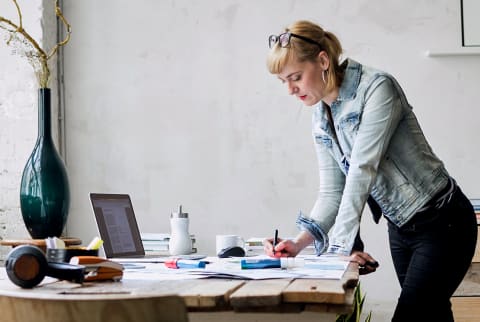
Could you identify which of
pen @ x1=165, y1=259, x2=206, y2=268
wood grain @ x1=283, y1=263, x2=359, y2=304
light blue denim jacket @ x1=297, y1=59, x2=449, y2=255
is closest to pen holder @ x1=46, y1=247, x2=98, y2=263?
pen @ x1=165, y1=259, x2=206, y2=268

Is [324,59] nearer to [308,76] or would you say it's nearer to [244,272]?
[308,76]

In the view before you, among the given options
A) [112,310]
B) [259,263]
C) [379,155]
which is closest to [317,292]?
[112,310]

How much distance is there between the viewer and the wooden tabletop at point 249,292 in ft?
4.33

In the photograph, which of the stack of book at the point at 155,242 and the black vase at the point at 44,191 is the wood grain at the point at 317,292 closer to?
the black vase at the point at 44,191

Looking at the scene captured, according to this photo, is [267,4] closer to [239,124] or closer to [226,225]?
[239,124]

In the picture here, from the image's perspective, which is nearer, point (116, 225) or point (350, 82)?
point (350, 82)

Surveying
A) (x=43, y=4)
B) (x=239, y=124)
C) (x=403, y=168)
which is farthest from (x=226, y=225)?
(x=403, y=168)

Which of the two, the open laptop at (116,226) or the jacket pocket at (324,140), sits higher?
the jacket pocket at (324,140)

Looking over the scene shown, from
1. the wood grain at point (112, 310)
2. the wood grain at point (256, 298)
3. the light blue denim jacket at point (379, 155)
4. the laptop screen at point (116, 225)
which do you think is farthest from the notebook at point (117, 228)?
the wood grain at point (112, 310)

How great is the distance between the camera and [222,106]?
395 cm

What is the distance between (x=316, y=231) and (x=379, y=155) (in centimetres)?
37

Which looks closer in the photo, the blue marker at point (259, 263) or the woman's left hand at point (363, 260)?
the blue marker at point (259, 263)

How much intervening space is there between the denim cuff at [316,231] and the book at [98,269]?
83 cm

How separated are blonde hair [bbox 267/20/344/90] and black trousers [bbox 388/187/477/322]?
518 mm
